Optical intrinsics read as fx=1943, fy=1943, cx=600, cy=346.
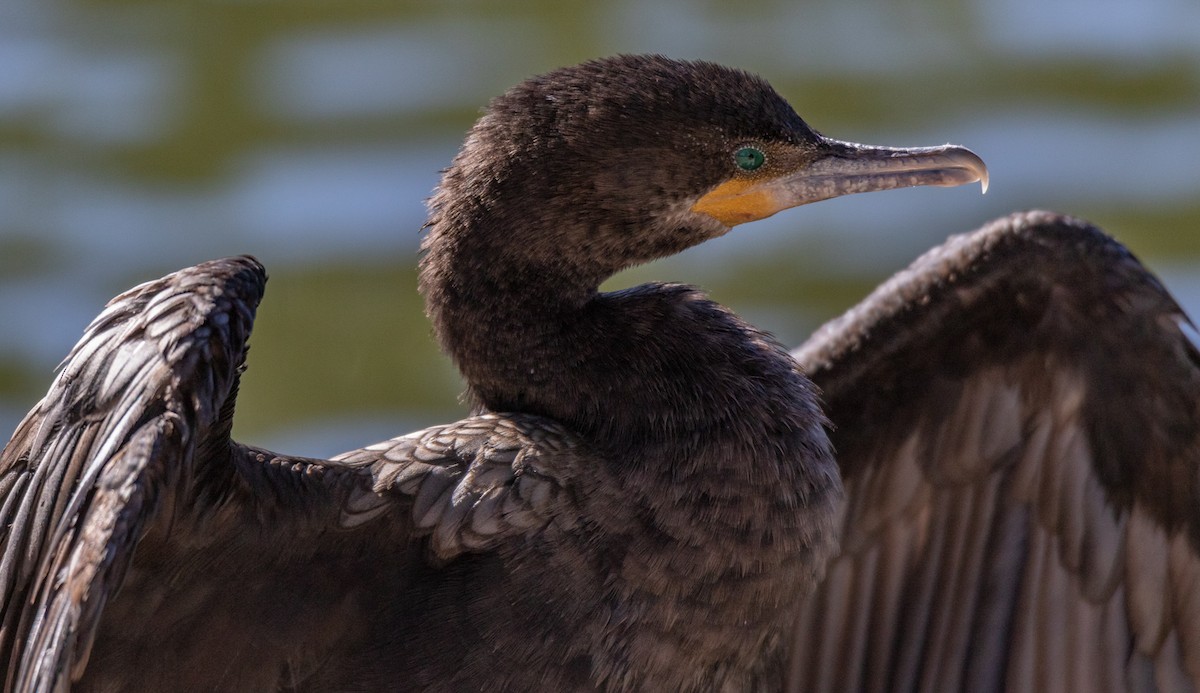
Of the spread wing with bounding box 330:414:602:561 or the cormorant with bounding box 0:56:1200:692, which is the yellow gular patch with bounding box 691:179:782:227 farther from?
the spread wing with bounding box 330:414:602:561

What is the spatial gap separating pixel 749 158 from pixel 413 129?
8574mm

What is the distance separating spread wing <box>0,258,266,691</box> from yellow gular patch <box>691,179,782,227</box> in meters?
1.00

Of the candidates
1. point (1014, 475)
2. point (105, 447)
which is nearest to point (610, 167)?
point (105, 447)

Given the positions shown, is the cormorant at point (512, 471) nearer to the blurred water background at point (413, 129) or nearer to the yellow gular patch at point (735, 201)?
the yellow gular patch at point (735, 201)

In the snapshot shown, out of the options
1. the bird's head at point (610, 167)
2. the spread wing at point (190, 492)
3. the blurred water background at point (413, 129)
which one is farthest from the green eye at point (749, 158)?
the blurred water background at point (413, 129)

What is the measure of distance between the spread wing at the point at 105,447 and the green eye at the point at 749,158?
107cm

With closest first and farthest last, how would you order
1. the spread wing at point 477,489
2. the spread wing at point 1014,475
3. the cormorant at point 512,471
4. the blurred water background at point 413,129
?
the cormorant at point 512,471
the spread wing at point 477,489
the spread wing at point 1014,475
the blurred water background at point 413,129

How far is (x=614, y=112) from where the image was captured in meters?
4.11

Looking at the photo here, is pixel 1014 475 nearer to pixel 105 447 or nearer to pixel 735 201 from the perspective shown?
pixel 735 201

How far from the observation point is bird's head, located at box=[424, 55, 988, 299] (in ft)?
13.5

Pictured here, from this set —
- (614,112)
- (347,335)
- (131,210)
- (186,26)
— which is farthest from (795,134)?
(186,26)

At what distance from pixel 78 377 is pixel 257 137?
Answer: 366 inches

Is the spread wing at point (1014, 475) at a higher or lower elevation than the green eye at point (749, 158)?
lower

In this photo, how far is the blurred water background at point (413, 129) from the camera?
1137 cm
